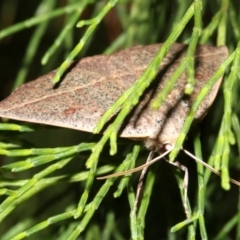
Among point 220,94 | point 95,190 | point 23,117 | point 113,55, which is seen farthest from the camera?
point 220,94

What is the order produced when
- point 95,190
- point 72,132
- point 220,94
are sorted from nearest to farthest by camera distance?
point 95,190 < point 220,94 < point 72,132

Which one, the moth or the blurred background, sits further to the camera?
the blurred background

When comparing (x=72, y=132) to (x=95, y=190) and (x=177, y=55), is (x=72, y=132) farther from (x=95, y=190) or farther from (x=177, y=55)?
(x=177, y=55)

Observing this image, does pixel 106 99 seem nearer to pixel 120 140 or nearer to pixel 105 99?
pixel 105 99

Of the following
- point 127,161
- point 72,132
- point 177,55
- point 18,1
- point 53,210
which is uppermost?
point 18,1

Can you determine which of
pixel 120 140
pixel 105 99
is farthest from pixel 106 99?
pixel 120 140

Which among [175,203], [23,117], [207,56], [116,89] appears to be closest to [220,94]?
[175,203]

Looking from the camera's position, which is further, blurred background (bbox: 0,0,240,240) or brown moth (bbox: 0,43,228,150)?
blurred background (bbox: 0,0,240,240)

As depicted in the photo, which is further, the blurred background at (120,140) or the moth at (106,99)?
the blurred background at (120,140)
